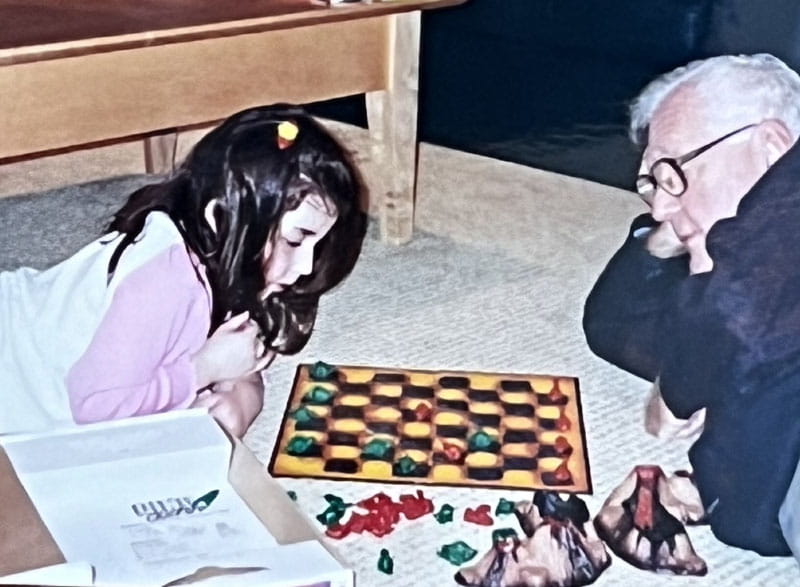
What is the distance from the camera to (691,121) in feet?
2.43

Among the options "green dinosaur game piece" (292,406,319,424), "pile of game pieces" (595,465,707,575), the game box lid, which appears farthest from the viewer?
"green dinosaur game piece" (292,406,319,424)

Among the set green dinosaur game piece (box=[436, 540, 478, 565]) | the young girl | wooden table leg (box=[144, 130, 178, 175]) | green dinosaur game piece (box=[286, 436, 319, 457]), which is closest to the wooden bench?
wooden table leg (box=[144, 130, 178, 175])

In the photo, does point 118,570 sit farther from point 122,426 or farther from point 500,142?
point 500,142

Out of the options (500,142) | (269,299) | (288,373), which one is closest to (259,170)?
(269,299)

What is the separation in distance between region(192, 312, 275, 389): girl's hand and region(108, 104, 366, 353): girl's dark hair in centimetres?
2

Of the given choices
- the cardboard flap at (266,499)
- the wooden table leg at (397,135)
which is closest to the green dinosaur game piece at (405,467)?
the cardboard flap at (266,499)

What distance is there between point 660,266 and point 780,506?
18 centimetres

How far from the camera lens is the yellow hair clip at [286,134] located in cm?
69

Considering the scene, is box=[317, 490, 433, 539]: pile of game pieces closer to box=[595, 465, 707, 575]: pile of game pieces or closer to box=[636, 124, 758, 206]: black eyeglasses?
box=[595, 465, 707, 575]: pile of game pieces

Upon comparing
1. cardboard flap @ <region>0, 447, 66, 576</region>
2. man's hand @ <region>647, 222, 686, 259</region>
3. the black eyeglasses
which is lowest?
cardboard flap @ <region>0, 447, 66, 576</region>

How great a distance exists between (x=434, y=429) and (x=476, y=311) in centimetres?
21

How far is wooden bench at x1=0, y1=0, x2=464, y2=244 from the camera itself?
2.54ft

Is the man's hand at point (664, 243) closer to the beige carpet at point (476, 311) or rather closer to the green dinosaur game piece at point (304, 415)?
the beige carpet at point (476, 311)

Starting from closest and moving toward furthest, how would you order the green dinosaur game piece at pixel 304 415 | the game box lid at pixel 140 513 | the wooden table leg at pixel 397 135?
the game box lid at pixel 140 513 < the green dinosaur game piece at pixel 304 415 < the wooden table leg at pixel 397 135
